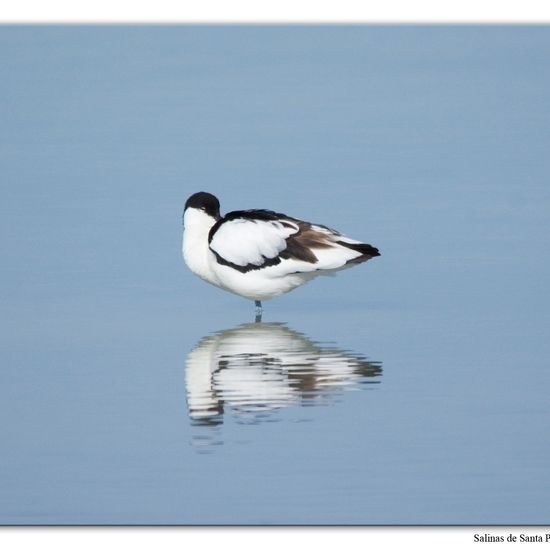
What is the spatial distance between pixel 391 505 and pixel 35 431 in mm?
3169

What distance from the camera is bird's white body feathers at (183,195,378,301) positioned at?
16281mm

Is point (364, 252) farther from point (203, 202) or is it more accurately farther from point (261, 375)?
point (261, 375)

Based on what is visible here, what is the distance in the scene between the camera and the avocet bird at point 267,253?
16.3 meters

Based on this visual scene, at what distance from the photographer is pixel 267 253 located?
649 inches

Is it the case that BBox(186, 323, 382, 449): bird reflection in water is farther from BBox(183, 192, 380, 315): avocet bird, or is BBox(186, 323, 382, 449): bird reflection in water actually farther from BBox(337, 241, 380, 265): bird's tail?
BBox(337, 241, 380, 265): bird's tail

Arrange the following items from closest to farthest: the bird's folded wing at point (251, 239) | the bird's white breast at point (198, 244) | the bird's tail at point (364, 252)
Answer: the bird's tail at point (364, 252) → the bird's folded wing at point (251, 239) → the bird's white breast at point (198, 244)

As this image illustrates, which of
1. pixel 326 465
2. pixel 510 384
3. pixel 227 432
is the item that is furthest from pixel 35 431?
pixel 510 384

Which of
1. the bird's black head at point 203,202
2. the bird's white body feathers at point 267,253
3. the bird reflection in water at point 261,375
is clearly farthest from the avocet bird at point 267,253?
the bird reflection in water at point 261,375

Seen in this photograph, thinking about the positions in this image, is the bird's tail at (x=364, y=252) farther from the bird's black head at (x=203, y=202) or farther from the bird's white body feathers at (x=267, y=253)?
the bird's black head at (x=203, y=202)

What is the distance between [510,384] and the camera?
13711mm

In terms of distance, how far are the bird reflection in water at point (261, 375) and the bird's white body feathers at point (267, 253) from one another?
0.84m

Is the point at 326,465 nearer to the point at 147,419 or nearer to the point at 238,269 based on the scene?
the point at 147,419

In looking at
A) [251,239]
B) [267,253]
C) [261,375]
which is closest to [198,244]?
[251,239]

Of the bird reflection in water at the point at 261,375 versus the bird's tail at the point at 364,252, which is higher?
the bird's tail at the point at 364,252
